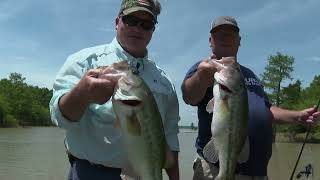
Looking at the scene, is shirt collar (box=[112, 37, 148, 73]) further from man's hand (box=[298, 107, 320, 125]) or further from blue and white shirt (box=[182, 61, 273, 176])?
man's hand (box=[298, 107, 320, 125])

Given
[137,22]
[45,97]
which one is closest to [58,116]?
[137,22]

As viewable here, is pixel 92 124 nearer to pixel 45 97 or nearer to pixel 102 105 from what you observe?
pixel 102 105

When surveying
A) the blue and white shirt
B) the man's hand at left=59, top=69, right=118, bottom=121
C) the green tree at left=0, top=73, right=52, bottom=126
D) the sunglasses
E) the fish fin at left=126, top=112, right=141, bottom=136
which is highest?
the sunglasses

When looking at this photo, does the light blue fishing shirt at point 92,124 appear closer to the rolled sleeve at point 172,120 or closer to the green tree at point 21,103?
the rolled sleeve at point 172,120

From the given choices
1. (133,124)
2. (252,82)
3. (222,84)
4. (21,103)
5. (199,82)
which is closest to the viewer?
(133,124)

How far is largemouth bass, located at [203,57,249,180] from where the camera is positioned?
12.8 ft

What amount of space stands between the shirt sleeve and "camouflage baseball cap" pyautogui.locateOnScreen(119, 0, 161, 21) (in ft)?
1.91

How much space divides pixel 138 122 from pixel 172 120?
5.33 feet

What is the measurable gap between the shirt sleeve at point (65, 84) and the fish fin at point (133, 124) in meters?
0.78

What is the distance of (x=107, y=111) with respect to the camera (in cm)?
426

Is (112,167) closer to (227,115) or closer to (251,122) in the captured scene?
(227,115)

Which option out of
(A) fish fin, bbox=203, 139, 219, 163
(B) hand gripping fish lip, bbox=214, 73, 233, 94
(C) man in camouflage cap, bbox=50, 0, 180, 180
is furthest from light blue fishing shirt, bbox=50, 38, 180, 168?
(B) hand gripping fish lip, bbox=214, 73, 233, 94

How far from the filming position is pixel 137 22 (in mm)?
4305

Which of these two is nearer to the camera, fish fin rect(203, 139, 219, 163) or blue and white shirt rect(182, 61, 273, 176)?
fish fin rect(203, 139, 219, 163)
